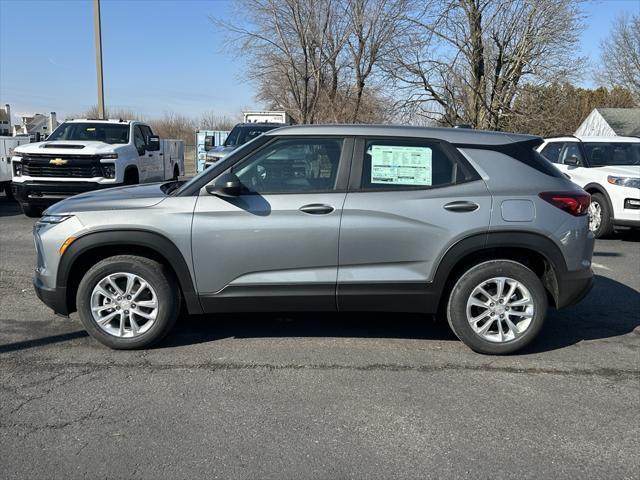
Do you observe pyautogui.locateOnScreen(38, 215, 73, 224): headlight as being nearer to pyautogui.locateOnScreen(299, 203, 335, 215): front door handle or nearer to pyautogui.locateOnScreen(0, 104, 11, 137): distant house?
pyautogui.locateOnScreen(299, 203, 335, 215): front door handle

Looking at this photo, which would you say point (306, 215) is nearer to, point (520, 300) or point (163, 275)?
point (163, 275)

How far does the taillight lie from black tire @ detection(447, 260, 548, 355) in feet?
1.82

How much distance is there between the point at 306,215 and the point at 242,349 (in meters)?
1.24

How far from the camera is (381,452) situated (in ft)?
10.1

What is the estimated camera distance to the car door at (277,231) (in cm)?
426

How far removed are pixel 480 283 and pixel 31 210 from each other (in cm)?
1029

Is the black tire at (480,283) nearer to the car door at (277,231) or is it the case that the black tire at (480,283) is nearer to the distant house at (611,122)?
the car door at (277,231)

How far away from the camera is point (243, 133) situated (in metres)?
13.2

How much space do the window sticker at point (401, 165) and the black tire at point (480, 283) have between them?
A: 32.5 inches

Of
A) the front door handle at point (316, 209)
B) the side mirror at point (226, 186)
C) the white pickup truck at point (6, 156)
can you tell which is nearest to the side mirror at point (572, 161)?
the front door handle at point (316, 209)

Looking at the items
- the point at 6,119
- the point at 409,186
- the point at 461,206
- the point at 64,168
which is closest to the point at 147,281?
the point at 409,186

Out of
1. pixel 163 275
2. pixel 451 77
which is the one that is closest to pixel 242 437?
pixel 163 275

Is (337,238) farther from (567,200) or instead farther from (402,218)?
(567,200)

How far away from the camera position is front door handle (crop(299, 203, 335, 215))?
4266mm
